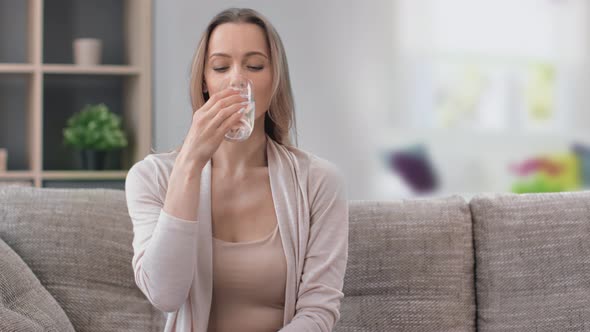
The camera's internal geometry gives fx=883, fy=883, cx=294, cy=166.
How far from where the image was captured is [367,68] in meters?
4.24

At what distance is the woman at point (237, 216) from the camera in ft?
5.39

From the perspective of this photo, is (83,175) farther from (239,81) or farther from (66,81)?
(239,81)

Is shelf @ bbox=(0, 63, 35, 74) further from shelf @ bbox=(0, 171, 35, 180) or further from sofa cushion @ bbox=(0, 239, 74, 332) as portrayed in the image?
sofa cushion @ bbox=(0, 239, 74, 332)

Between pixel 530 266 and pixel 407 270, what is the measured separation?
33 centimetres

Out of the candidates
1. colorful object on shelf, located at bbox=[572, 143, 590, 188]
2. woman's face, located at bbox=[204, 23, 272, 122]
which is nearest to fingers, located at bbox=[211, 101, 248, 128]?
woman's face, located at bbox=[204, 23, 272, 122]

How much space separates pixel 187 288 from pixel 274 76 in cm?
46

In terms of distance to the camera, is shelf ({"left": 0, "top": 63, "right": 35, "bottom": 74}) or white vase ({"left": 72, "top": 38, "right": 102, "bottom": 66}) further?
white vase ({"left": 72, "top": 38, "right": 102, "bottom": 66})

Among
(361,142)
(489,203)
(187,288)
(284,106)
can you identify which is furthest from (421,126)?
(187,288)

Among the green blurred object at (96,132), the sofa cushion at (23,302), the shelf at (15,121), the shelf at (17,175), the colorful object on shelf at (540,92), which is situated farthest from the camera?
the colorful object on shelf at (540,92)

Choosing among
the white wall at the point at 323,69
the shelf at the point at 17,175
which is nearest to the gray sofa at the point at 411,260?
the shelf at the point at 17,175

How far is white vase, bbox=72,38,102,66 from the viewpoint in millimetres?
3943

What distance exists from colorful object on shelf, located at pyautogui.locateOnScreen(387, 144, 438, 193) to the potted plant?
1.31 meters

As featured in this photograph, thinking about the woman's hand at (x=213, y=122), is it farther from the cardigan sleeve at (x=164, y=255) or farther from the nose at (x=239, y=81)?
the cardigan sleeve at (x=164, y=255)

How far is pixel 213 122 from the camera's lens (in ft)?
5.33
